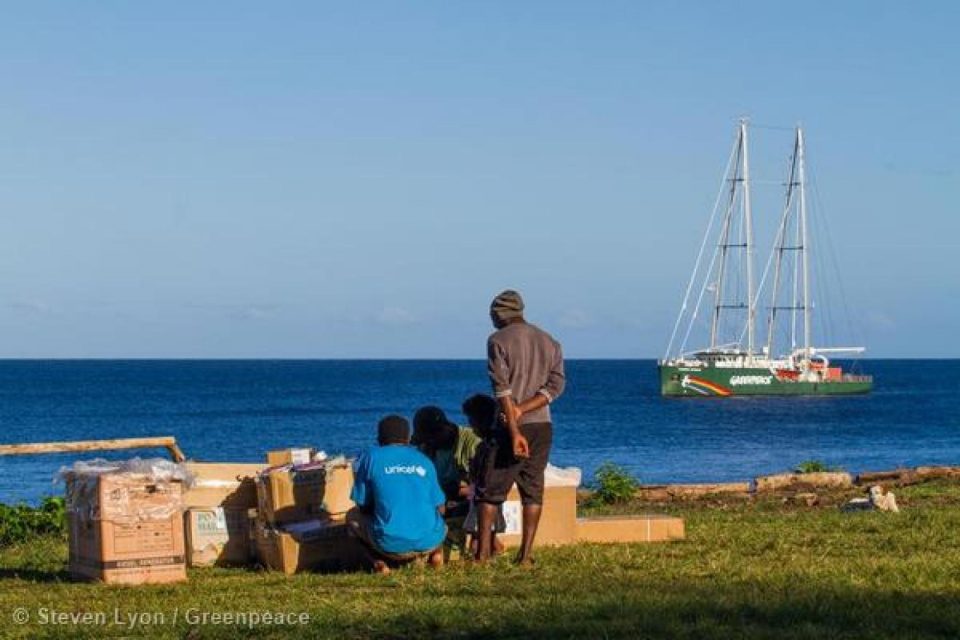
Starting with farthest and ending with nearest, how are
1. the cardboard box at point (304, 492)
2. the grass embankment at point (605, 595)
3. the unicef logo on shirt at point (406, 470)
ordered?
the cardboard box at point (304, 492), the unicef logo on shirt at point (406, 470), the grass embankment at point (605, 595)

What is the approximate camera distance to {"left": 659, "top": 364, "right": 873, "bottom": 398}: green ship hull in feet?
285

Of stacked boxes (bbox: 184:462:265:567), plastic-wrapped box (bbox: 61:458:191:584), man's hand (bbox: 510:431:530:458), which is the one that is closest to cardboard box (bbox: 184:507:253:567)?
stacked boxes (bbox: 184:462:265:567)

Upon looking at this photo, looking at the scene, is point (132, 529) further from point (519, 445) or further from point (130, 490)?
point (519, 445)

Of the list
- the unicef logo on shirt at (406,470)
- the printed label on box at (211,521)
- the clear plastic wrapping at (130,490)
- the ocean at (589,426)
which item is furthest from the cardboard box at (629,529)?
the ocean at (589,426)

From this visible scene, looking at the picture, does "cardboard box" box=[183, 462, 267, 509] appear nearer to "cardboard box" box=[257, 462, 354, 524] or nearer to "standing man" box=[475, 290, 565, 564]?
"cardboard box" box=[257, 462, 354, 524]

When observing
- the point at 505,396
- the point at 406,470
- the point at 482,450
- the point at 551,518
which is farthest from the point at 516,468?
the point at 551,518

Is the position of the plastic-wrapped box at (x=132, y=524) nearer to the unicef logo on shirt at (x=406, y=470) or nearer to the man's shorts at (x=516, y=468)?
the unicef logo on shirt at (x=406, y=470)

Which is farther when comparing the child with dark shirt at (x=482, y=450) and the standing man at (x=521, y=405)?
the child with dark shirt at (x=482, y=450)

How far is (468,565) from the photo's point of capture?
10508 millimetres

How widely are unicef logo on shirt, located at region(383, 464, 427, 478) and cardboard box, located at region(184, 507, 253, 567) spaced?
1.63 m

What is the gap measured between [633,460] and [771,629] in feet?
134

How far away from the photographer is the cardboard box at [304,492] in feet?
36.4

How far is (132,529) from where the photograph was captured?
10.4 m

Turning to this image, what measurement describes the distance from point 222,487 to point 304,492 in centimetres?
71
